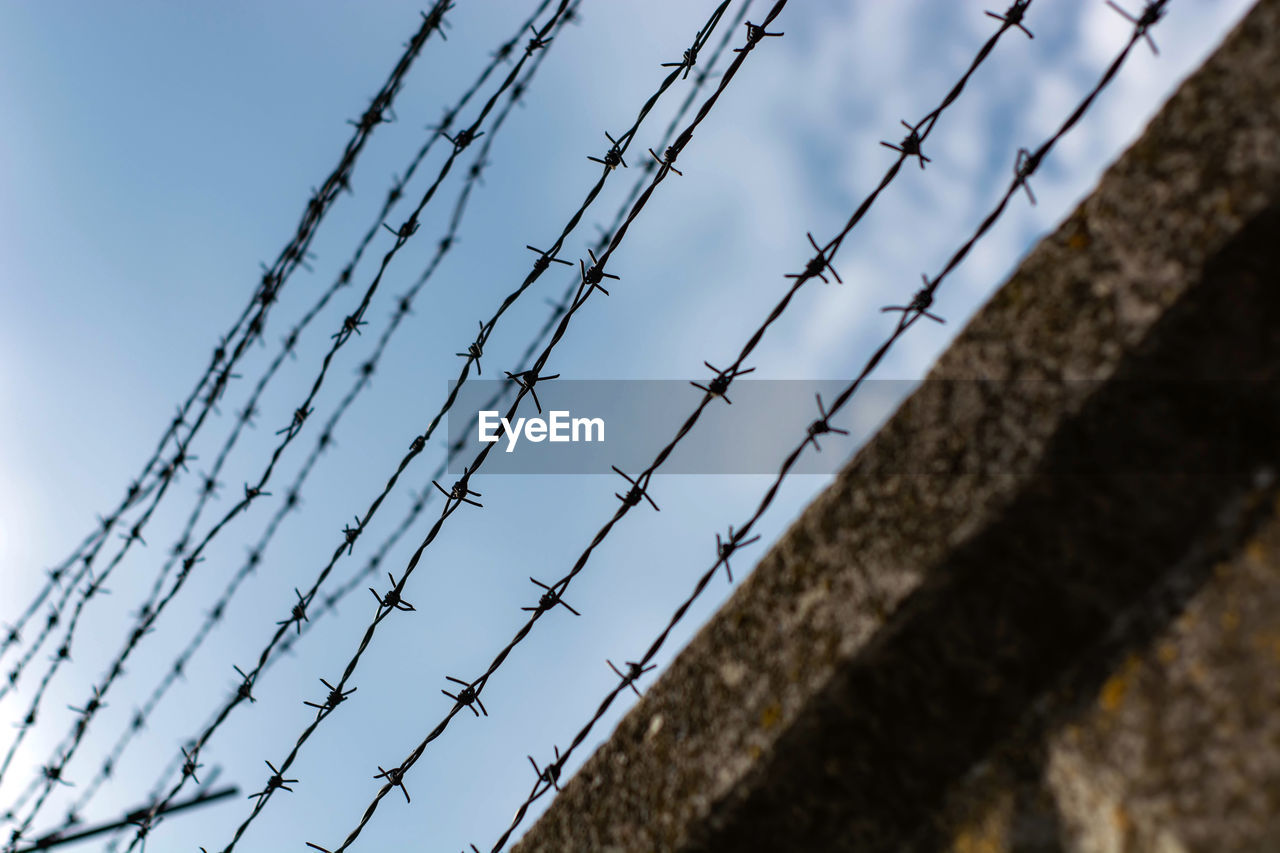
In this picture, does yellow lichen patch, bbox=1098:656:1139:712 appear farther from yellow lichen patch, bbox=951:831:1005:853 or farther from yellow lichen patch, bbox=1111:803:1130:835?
yellow lichen patch, bbox=951:831:1005:853

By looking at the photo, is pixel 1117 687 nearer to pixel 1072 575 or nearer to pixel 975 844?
pixel 1072 575

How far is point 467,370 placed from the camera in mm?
2242

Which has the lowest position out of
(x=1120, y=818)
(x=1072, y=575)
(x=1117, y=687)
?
(x=1120, y=818)

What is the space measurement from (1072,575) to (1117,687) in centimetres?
15

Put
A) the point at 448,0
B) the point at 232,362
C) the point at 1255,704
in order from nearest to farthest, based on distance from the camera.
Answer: the point at 1255,704 < the point at 448,0 < the point at 232,362

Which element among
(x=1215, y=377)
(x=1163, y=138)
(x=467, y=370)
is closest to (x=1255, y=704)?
(x=1215, y=377)

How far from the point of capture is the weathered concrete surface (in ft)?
3.48

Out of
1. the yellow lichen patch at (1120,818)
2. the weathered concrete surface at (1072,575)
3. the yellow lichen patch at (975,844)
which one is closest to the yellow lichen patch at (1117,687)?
the weathered concrete surface at (1072,575)

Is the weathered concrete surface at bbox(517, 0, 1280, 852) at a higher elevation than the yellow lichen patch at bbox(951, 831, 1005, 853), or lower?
higher

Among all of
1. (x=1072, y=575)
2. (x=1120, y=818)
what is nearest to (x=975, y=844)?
(x=1120, y=818)

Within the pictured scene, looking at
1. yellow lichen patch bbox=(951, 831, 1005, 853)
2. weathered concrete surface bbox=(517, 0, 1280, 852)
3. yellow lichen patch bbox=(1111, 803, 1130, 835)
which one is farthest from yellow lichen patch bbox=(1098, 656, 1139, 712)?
yellow lichen patch bbox=(951, 831, 1005, 853)

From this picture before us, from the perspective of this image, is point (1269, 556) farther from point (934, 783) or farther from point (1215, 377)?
point (934, 783)

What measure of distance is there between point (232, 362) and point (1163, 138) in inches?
119

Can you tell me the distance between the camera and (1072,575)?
1.18 meters
